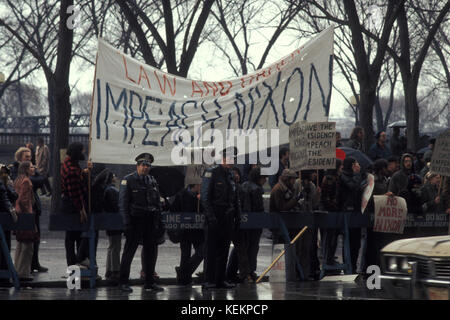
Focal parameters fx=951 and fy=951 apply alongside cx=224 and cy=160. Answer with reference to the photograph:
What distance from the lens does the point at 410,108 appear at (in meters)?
25.8

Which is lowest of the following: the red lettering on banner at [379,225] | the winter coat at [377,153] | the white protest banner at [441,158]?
the red lettering on banner at [379,225]

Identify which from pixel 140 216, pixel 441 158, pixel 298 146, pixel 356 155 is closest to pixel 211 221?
pixel 140 216

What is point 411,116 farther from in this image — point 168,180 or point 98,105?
point 98,105

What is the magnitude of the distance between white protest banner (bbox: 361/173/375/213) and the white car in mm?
4128

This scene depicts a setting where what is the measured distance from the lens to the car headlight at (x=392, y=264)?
10117mm

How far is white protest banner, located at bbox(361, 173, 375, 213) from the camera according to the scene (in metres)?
14.5

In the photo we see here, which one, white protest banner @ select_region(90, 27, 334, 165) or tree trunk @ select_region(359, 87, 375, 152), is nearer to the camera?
white protest banner @ select_region(90, 27, 334, 165)

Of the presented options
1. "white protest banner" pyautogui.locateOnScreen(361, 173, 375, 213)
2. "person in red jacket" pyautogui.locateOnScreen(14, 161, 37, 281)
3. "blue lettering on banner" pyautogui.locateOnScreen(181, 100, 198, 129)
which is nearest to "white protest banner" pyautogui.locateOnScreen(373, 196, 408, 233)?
"white protest banner" pyautogui.locateOnScreen(361, 173, 375, 213)

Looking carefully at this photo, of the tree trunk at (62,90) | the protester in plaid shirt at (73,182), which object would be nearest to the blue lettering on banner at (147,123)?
the protester in plaid shirt at (73,182)

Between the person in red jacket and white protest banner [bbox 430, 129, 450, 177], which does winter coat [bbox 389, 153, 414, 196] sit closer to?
white protest banner [bbox 430, 129, 450, 177]

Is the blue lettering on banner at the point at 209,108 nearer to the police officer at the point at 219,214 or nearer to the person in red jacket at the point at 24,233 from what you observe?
the police officer at the point at 219,214

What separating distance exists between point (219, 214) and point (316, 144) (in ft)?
6.64

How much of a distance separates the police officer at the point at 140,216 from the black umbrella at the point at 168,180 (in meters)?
1.77

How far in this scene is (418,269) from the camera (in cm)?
976
